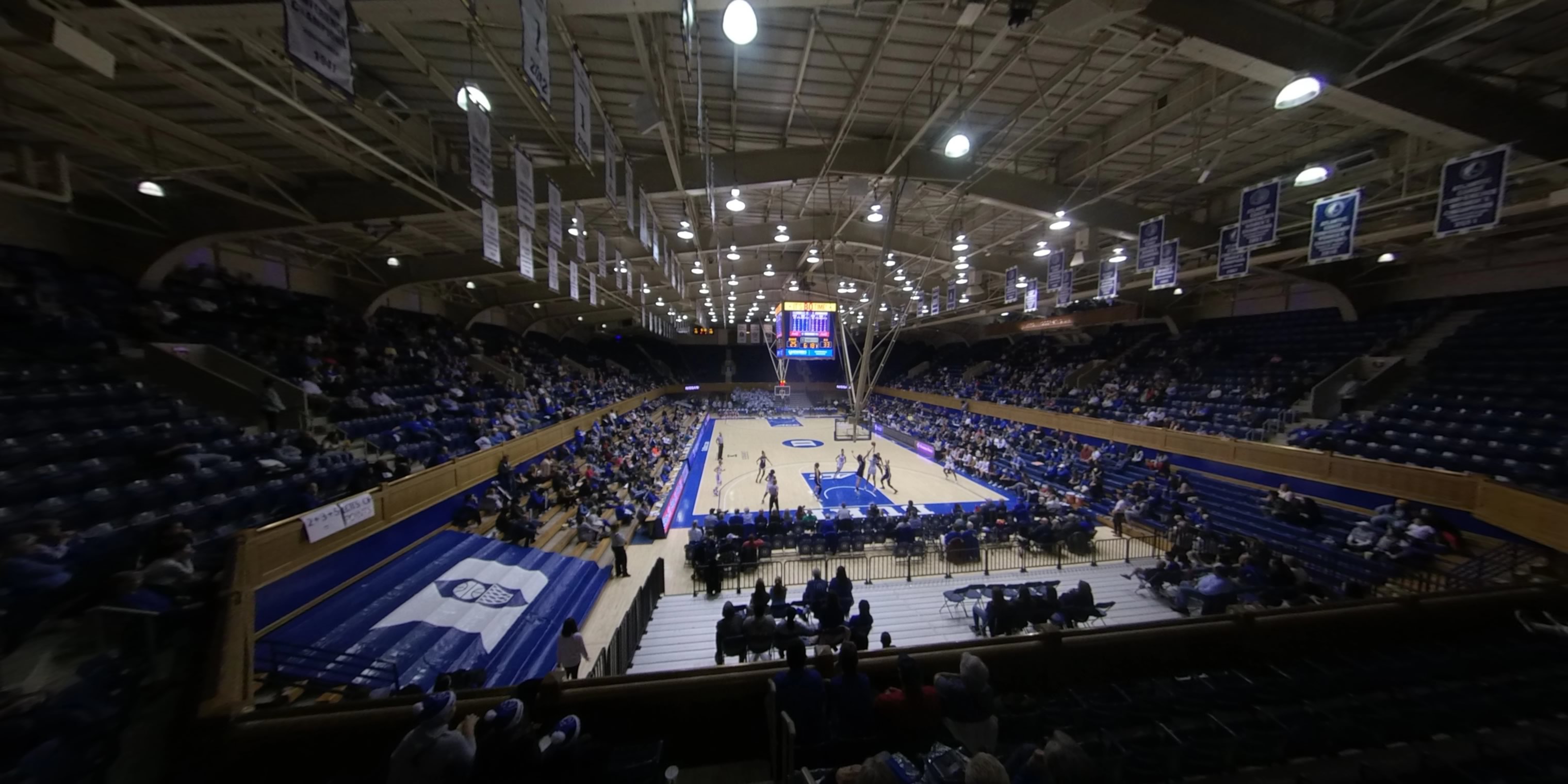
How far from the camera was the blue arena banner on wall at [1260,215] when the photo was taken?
9.40 m

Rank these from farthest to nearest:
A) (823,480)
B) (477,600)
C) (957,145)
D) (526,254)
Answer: (823,480) < (526,254) < (957,145) < (477,600)

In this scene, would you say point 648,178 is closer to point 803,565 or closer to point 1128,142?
point 803,565

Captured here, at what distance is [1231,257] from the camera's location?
11406 mm

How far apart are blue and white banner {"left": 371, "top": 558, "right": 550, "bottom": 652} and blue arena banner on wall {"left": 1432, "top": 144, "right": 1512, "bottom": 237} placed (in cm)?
1603

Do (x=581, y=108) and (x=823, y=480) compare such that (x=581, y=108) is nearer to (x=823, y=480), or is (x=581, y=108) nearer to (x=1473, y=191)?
(x=1473, y=191)

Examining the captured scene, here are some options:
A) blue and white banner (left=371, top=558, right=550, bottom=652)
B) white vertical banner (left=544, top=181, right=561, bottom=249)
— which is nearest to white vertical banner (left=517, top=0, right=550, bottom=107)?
white vertical banner (left=544, top=181, right=561, bottom=249)

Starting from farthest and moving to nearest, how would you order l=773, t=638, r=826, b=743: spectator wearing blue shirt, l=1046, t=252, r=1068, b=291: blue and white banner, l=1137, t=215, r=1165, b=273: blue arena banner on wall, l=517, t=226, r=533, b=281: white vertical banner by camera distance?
l=1046, t=252, r=1068, b=291: blue and white banner → l=1137, t=215, r=1165, b=273: blue arena banner on wall → l=517, t=226, r=533, b=281: white vertical banner → l=773, t=638, r=826, b=743: spectator wearing blue shirt

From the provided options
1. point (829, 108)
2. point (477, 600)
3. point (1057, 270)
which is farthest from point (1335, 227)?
point (477, 600)

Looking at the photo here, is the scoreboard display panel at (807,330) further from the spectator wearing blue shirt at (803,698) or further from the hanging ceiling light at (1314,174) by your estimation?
the spectator wearing blue shirt at (803,698)

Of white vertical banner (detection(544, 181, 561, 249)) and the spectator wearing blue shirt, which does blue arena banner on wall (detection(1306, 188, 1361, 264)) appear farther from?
white vertical banner (detection(544, 181, 561, 249))

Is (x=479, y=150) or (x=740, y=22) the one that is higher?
(x=740, y=22)

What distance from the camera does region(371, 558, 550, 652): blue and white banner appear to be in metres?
6.93

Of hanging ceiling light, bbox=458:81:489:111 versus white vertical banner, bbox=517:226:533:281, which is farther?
white vertical banner, bbox=517:226:533:281

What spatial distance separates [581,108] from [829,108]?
5.30 meters
